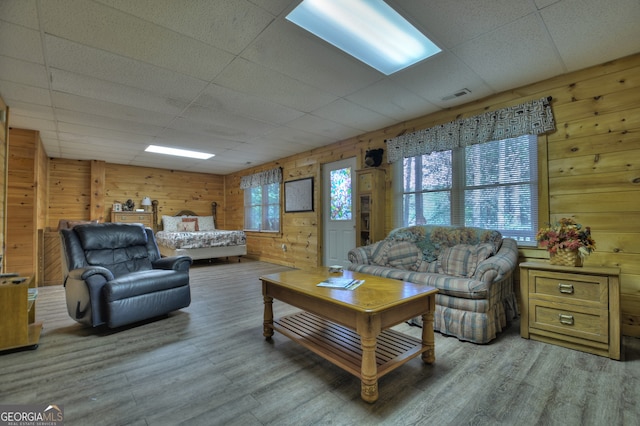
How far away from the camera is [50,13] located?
6.04 ft

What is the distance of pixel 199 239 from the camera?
6285 mm

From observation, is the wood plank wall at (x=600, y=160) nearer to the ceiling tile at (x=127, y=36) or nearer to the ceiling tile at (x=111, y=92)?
the ceiling tile at (x=127, y=36)

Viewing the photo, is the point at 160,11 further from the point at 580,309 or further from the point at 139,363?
the point at 580,309

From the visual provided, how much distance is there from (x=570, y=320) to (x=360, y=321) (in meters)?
1.79

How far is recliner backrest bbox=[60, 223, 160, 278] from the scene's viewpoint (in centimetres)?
292

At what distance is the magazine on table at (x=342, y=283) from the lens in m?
2.11

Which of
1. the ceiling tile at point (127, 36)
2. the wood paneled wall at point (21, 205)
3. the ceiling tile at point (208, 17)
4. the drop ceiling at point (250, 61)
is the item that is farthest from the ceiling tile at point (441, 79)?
the wood paneled wall at point (21, 205)

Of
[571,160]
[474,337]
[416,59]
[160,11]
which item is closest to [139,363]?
[160,11]

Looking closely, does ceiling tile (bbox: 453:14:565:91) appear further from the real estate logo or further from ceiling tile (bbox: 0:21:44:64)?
the real estate logo

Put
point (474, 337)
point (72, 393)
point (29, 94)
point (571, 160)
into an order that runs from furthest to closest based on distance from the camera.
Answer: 1. point (29, 94)
2. point (571, 160)
3. point (474, 337)
4. point (72, 393)

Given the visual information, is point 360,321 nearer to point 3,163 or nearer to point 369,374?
point 369,374

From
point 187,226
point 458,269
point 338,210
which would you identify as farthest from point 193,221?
point 458,269

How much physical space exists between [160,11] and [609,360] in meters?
3.85

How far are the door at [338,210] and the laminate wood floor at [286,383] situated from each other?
2568mm
